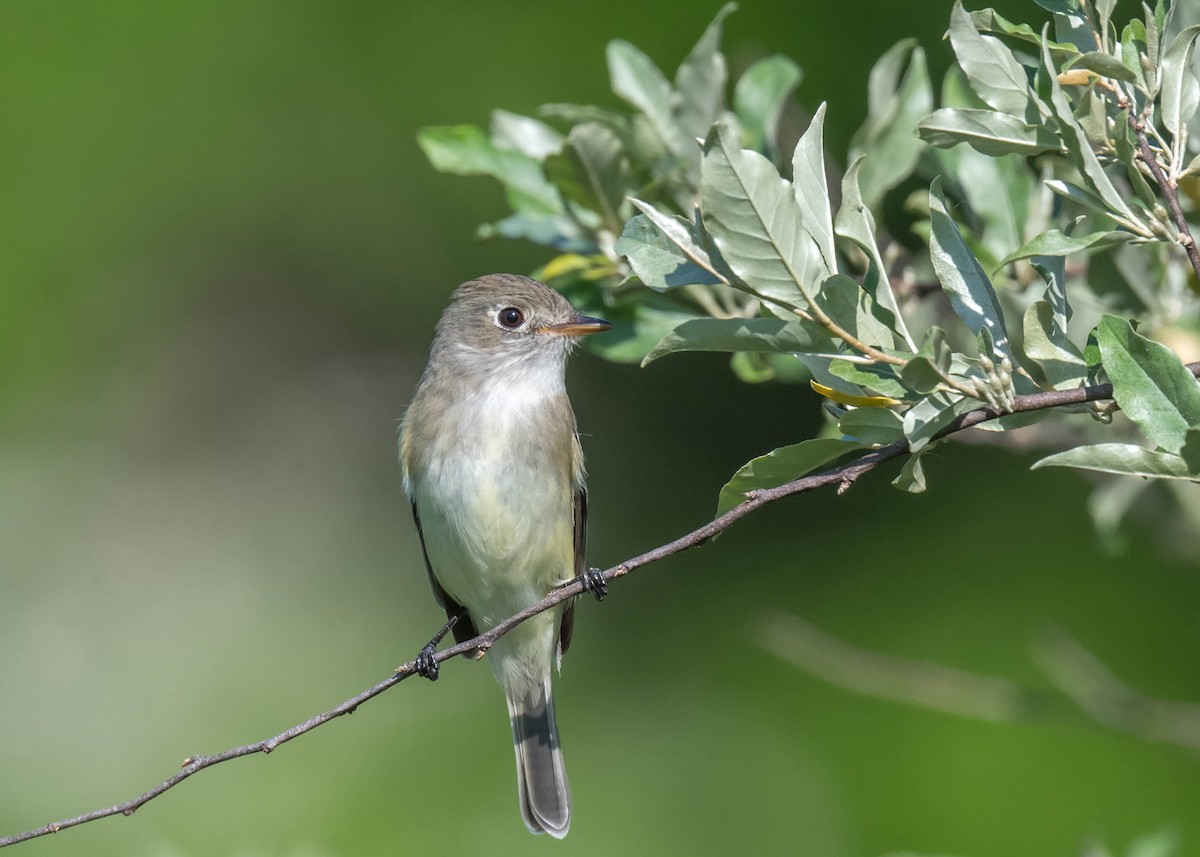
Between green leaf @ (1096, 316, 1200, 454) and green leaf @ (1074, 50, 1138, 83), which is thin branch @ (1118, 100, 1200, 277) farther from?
green leaf @ (1096, 316, 1200, 454)

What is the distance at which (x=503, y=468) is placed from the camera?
11.8 ft

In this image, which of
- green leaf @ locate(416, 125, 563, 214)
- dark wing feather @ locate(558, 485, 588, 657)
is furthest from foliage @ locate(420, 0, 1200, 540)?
dark wing feather @ locate(558, 485, 588, 657)

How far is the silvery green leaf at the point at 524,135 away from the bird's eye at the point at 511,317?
0.82 meters

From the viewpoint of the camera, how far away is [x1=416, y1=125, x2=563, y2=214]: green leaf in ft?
9.98

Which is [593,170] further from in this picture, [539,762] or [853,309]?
[539,762]

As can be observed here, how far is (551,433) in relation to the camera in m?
3.72

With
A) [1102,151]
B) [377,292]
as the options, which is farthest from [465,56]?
[1102,151]

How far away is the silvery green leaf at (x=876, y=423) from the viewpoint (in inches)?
74.9

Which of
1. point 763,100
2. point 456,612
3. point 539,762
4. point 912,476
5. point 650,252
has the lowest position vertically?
point 539,762

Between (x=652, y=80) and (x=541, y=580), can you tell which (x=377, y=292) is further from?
(x=652, y=80)

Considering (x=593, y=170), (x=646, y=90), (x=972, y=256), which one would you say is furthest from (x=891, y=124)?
(x=972, y=256)

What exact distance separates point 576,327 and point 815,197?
168 centimetres

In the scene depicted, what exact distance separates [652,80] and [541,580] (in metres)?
1.48

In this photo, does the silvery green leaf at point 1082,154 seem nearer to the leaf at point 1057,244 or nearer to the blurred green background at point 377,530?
the leaf at point 1057,244
